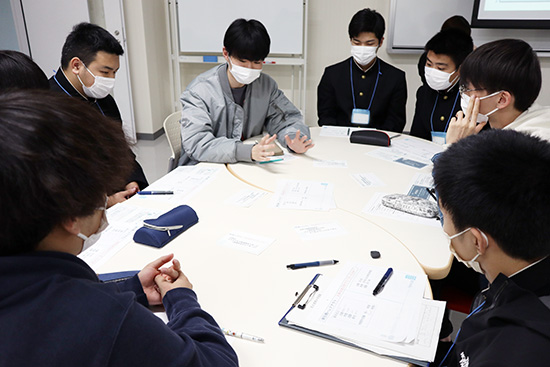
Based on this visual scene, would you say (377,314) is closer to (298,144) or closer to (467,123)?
(467,123)

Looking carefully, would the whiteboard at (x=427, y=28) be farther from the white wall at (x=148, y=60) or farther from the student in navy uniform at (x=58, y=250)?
the student in navy uniform at (x=58, y=250)

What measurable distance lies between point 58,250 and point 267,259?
2.19ft

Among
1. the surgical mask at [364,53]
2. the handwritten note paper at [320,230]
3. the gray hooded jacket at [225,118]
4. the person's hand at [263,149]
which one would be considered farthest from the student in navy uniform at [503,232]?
the surgical mask at [364,53]

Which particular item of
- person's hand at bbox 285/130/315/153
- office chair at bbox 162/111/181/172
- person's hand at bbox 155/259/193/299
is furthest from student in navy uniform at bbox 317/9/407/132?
person's hand at bbox 155/259/193/299

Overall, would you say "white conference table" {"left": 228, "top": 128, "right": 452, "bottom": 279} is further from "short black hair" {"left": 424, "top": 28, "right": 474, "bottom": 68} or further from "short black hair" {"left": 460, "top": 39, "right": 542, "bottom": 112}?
"short black hair" {"left": 424, "top": 28, "right": 474, "bottom": 68}

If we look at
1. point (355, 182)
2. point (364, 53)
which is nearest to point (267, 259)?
point (355, 182)

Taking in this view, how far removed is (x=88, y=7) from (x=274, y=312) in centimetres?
430

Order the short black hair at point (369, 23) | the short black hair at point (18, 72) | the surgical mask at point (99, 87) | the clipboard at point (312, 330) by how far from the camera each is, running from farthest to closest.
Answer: the short black hair at point (369, 23)
the surgical mask at point (99, 87)
the short black hair at point (18, 72)
the clipboard at point (312, 330)

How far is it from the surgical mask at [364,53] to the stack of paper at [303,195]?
153 centimetres

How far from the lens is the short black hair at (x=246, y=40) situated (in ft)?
7.09

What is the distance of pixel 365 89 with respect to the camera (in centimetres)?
311

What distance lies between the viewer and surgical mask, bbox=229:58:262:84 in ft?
7.33

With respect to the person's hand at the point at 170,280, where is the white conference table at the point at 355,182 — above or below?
below

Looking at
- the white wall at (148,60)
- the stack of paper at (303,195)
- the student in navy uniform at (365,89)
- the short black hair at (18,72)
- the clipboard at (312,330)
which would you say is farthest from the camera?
the white wall at (148,60)
